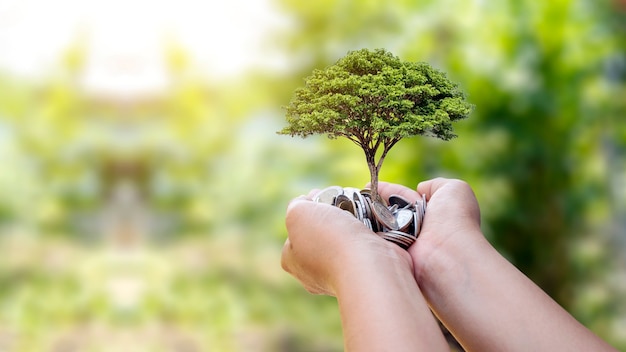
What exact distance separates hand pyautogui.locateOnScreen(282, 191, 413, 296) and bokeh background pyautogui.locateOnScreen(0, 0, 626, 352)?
3.04 feet

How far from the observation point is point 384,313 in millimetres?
513

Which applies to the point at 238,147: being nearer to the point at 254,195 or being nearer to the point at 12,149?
the point at 254,195

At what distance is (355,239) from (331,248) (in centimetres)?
3

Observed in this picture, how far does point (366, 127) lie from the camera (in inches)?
30.1

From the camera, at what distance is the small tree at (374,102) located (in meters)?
0.74

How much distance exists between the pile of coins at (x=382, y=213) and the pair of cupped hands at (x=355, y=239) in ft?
0.04

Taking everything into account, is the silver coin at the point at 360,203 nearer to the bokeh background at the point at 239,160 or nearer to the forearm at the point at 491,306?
the forearm at the point at 491,306

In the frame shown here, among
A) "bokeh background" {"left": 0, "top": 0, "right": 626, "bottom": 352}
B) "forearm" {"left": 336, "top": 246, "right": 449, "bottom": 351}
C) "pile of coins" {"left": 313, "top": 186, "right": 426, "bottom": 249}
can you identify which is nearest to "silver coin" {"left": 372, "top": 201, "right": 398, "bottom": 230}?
"pile of coins" {"left": 313, "top": 186, "right": 426, "bottom": 249}

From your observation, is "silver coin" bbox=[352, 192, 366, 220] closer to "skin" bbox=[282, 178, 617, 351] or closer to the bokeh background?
"skin" bbox=[282, 178, 617, 351]

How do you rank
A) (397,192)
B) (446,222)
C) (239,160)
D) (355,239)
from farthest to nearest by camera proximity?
(239,160), (397,192), (446,222), (355,239)

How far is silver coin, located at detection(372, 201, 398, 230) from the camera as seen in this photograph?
28.6 inches

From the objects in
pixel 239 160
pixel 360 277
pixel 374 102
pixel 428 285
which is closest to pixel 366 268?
pixel 360 277

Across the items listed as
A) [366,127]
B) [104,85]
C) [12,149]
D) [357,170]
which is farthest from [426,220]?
[12,149]

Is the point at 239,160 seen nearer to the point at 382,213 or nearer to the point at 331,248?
the point at 382,213
